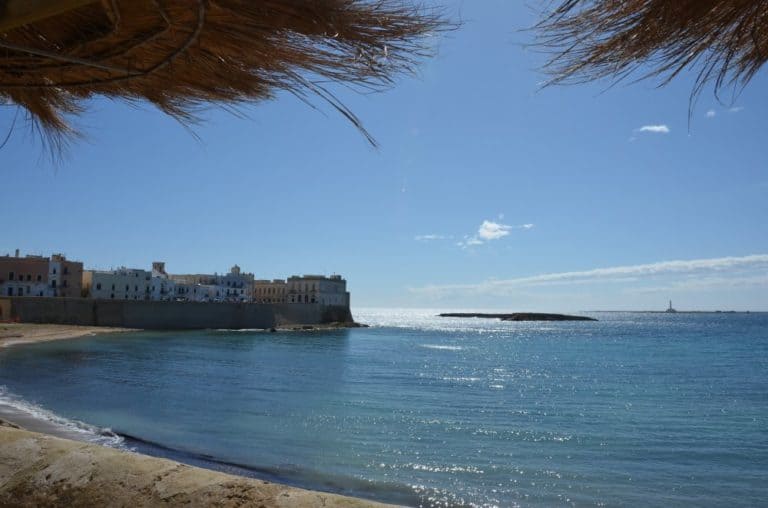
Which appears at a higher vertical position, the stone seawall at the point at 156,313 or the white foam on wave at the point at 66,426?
the stone seawall at the point at 156,313

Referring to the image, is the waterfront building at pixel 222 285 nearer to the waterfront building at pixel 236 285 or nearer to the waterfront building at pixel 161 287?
the waterfront building at pixel 236 285

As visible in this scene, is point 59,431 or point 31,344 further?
point 31,344

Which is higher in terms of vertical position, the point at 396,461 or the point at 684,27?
the point at 684,27

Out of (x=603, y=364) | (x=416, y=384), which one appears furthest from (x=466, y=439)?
(x=603, y=364)

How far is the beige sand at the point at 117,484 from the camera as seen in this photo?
1.61 m

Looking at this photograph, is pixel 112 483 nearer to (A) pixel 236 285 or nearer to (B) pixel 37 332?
(B) pixel 37 332

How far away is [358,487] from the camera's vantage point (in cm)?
807

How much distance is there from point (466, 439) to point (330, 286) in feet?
263

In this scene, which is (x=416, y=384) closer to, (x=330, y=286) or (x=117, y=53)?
(x=117, y=53)

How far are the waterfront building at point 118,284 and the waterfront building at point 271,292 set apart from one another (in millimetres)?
27893

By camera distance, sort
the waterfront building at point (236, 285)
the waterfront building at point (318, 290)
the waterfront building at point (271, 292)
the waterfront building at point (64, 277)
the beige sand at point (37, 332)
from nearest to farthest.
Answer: the beige sand at point (37, 332) < the waterfront building at point (64, 277) < the waterfront building at point (236, 285) < the waterfront building at point (318, 290) < the waterfront building at point (271, 292)

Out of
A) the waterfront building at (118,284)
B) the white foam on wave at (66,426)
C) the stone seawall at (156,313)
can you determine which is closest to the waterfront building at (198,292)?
the waterfront building at (118,284)

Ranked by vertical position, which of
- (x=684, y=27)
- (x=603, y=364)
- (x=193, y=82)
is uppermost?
(x=193, y=82)

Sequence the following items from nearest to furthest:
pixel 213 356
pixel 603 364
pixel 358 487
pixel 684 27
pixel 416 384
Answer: pixel 684 27
pixel 358 487
pixel 416 384
pixel 213 356
pixel 603 364
